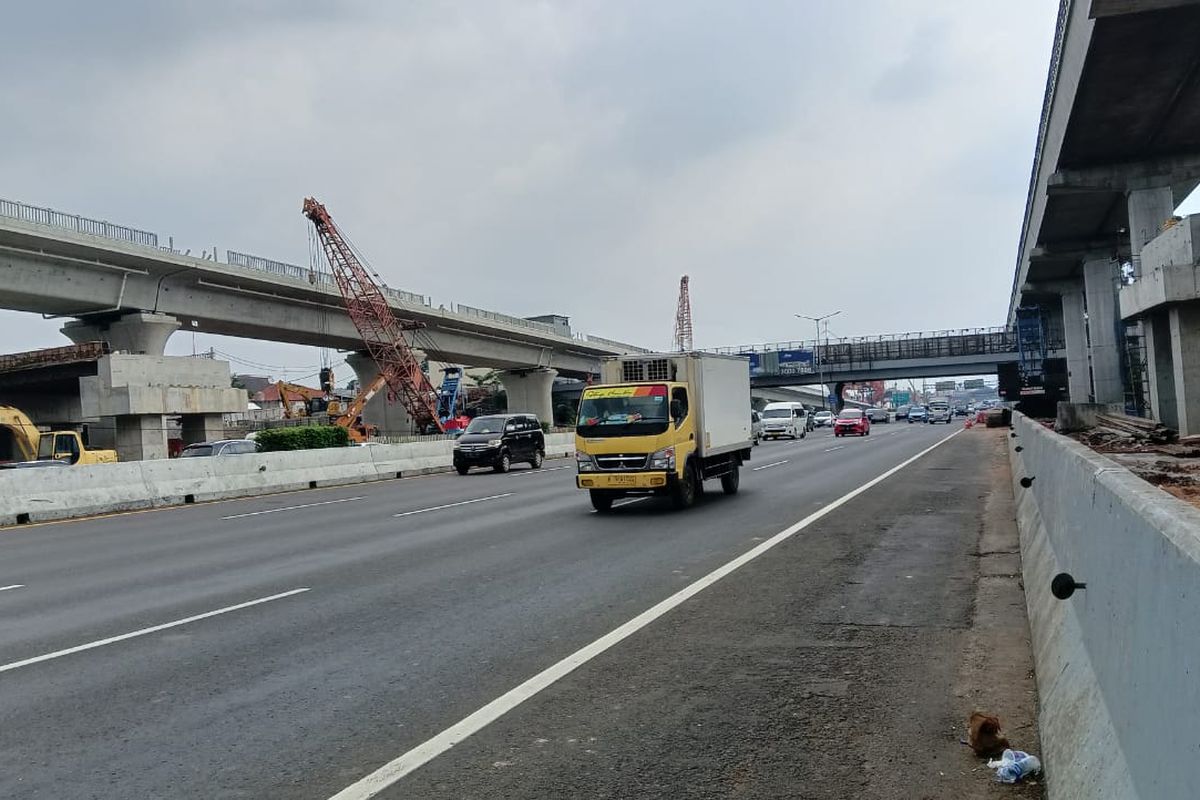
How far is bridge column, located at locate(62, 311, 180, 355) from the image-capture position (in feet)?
127

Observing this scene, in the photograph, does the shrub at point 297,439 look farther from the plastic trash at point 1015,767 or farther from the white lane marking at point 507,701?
the plastic trash at point 1015,767

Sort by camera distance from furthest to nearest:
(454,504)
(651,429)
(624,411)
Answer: (454,504)
(624,411)
(651,429)

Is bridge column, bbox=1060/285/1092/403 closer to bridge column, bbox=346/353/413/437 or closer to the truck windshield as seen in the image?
bridge column, bbox=346/353/413/437

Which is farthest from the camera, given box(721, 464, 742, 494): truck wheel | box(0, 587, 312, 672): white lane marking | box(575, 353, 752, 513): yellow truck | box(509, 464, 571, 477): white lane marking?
box(509, 464, 571, 477): white lane marking

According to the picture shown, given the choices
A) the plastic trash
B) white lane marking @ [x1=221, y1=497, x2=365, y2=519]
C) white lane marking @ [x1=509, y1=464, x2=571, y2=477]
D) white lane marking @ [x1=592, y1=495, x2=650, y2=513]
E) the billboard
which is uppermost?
the billboard

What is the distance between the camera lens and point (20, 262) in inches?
1305

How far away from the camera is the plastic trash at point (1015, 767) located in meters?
4.55

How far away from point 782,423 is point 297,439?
88.2 feet

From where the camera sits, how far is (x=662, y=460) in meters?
16.0

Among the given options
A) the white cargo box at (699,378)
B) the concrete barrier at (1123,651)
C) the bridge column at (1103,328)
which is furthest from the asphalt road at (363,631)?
the bridge column at (1103,328)

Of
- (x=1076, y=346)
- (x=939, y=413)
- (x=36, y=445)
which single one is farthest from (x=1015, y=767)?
(x=939, y=413)

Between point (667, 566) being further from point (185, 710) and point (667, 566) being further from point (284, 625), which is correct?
point (185, 710)

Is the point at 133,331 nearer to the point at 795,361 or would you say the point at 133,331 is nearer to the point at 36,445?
the point at 36,445

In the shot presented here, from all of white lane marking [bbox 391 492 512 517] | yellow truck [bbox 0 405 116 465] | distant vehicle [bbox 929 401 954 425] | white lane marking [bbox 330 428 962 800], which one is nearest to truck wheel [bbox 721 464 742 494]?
white lane marking [bbox 391 492 512 517]
